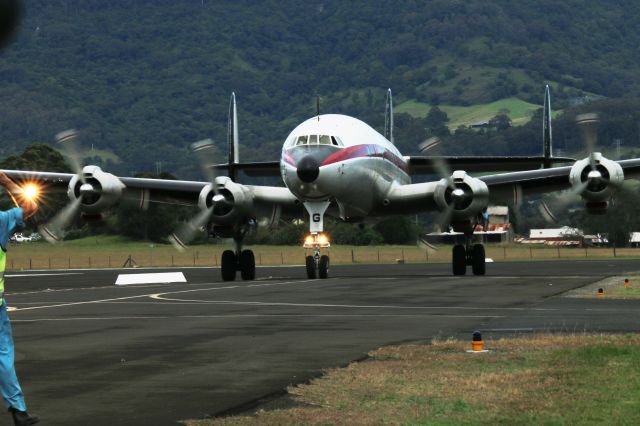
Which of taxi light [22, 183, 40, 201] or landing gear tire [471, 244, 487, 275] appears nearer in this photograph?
taxi light [22, 183, 40, 201]

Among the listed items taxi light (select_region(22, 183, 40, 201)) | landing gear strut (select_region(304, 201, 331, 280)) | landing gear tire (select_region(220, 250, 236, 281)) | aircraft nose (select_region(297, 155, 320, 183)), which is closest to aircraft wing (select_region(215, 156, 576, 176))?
landing gear tire (select_region(220, 250, 236, 281))

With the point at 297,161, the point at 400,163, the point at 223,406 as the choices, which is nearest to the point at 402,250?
the point at 400,163

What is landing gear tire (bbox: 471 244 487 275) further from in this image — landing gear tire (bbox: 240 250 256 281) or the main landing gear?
landing gear tire (bbox: 240 250 256 281)

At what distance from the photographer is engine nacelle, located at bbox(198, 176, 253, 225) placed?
136 feet

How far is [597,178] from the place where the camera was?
3900 centimetres

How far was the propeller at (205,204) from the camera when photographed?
41531mm

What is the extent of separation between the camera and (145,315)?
85.0 ft

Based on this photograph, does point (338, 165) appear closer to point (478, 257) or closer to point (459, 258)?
point (459, 258)

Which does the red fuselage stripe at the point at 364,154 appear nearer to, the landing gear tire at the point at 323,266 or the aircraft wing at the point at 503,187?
the aircraft wing at the point at 503,187

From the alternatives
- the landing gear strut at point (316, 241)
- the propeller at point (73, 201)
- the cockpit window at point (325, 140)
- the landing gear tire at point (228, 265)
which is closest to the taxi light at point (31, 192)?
the landing gear strut at point (316, 241)

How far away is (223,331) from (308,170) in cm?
Answer: 1870

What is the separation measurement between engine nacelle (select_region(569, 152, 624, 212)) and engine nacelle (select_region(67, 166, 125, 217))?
668 inches

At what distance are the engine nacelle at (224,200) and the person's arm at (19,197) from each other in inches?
1174

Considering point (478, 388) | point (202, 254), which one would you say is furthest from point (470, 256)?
point (202, 254)
